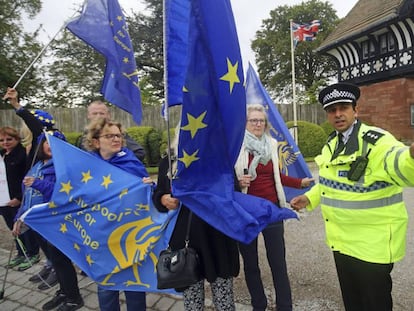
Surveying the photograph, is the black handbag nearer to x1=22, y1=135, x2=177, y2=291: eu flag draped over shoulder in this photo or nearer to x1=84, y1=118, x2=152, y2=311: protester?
x1=22, y1=135, x2=177, y2=291: eu flag draped over shoulder

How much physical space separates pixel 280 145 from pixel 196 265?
80.1 inches

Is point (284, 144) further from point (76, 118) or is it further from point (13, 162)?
point (76, 118)

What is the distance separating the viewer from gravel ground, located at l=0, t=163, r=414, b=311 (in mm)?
3094

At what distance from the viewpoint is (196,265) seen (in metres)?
2.02

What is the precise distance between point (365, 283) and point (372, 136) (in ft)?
3.14

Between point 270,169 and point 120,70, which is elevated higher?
point 120,70

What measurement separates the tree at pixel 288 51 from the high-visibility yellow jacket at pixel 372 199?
33.3 metres

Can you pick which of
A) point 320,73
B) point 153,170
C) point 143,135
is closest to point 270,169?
point 153,170

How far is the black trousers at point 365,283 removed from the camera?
2.00m

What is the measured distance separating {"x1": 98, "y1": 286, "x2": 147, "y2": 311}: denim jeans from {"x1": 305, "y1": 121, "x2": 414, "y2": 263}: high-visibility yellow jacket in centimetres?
167

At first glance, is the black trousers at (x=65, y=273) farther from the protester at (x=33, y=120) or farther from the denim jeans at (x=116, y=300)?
the protester at (x=33, y=120)

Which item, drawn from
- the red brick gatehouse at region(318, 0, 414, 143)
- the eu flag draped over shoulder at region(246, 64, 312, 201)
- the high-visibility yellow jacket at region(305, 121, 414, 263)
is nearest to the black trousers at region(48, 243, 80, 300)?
the eu flag draped over shoulder at region(246, 64, 312, 201)

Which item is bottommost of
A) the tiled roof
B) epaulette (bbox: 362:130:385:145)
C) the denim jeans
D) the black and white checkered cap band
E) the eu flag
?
the denim jeans

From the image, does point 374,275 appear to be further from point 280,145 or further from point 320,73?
point 320,73
